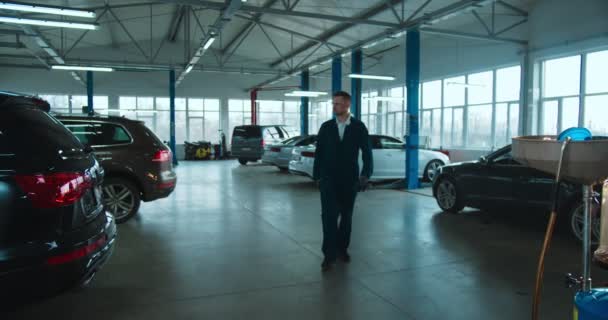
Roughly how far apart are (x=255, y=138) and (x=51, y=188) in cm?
1424

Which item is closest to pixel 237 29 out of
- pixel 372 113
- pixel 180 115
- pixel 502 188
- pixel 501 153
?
pixel 180 115

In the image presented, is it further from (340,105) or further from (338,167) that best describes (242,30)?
(338,167)

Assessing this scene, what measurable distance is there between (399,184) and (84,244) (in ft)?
30.3

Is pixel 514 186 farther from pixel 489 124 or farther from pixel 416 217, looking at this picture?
pixel 489 124

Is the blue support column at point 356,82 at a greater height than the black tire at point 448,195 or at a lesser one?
greater

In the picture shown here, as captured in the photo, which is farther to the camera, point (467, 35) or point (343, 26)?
point (343, 26)

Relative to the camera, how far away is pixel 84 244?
8.88 feet

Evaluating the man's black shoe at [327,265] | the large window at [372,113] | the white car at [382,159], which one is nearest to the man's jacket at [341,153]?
the man's black shoe at [327,265]

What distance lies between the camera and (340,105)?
14.3 feet

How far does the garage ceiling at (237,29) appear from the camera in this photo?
1223 cm

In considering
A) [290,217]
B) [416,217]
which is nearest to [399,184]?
[416,217]

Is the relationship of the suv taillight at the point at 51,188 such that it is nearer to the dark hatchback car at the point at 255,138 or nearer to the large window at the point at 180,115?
the dark hatchback car at the point at 255,138

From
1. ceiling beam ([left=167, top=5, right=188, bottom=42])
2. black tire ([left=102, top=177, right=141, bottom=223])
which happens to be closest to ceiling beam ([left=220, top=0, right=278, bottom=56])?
ceiling beam ([left=167, top=5, right=188, bottom=42])

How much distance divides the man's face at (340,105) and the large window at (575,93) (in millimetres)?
11204
